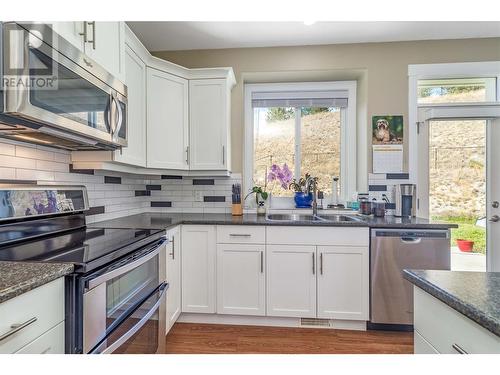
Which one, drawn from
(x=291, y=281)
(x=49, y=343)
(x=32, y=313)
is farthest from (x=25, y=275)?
(x=291, y=281)

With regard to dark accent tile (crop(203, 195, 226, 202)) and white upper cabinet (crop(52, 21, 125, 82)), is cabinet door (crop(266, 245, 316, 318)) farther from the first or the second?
white upper cabinet (crop(52, 21, 125, 82))

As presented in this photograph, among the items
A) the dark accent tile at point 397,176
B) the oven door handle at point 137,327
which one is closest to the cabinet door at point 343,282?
the dark accent tile at point 397,176

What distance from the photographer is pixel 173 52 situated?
2770mm

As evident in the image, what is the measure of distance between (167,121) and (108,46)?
2.74 feet

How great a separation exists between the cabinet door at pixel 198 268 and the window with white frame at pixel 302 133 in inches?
35.2

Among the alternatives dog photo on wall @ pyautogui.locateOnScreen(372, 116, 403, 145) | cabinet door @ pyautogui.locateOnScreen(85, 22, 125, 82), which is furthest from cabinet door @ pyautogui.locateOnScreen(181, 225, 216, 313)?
dog photo on wall @ pyautogui.locateOnScreen(372, 116, 403, 145)

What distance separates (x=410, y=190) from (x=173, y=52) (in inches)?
106

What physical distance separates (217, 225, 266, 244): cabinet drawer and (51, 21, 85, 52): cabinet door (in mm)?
1460

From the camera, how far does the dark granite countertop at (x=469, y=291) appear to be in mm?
577

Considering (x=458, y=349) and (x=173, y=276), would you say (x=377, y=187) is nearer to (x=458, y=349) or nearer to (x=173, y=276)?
(x=173, y=276)
